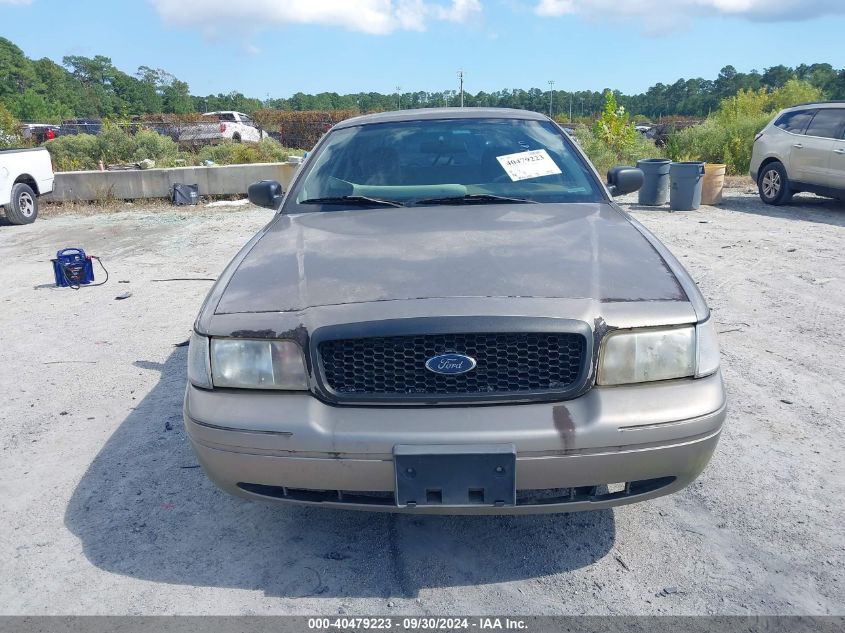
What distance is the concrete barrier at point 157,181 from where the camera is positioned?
13.0m

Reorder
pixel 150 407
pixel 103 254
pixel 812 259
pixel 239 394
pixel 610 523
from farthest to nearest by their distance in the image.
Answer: pixel 103 254 → pixel 812 259 → pixel 150 407 → pixel 610 523 → pixel 239 394

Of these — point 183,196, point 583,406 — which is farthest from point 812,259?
point 183,196

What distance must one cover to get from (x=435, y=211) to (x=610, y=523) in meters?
1.62

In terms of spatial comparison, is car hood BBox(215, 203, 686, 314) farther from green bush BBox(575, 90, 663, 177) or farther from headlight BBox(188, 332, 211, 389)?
green bush BBox(575, 90, 663, 177)

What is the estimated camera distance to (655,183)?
37.8 ft

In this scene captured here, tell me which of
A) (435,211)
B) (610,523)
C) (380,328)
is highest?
(435,211)

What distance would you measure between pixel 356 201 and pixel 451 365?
153cm

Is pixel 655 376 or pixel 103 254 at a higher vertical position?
pixel 655 376

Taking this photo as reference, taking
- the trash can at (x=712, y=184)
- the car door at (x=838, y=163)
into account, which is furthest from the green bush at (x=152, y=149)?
the car door at (x=838, y=163)

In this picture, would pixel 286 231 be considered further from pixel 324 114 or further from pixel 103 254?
pixel 324 114

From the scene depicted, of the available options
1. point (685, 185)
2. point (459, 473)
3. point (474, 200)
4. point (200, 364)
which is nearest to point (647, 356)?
point (459, 473)

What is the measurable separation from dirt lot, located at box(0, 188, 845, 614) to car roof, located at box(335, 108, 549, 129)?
2044 mm

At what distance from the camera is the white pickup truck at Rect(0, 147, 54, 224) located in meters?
10.8

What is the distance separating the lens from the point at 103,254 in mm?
8648
